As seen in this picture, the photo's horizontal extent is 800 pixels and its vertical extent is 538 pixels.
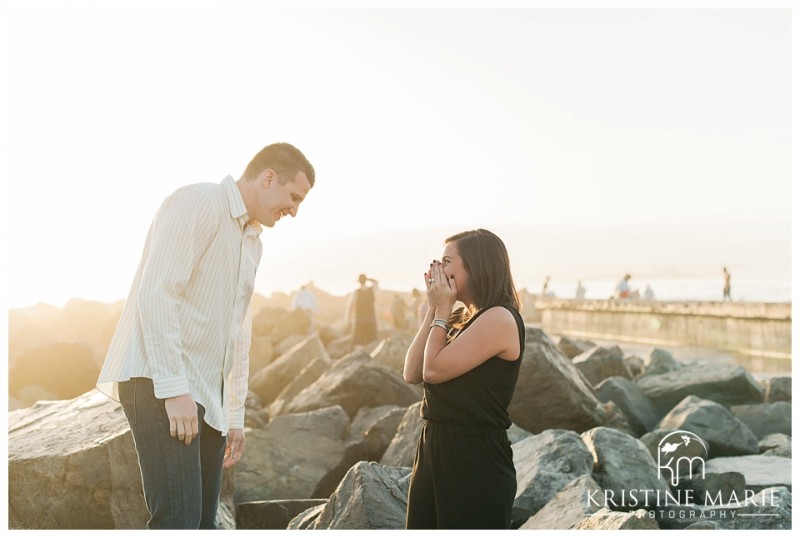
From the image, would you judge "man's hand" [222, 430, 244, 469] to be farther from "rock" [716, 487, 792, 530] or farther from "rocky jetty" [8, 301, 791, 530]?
"rock" [716, 487, 792, 530]

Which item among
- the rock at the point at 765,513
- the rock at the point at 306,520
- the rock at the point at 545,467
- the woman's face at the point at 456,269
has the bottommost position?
the rock at the point at 765,513

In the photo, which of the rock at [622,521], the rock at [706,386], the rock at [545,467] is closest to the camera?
the rock at [622,521]

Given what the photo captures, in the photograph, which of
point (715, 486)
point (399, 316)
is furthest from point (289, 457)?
point (399, 316)

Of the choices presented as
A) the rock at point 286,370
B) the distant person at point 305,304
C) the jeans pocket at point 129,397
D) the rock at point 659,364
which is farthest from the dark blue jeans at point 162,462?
the distant person at point 305,304

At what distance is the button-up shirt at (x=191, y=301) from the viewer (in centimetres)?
250

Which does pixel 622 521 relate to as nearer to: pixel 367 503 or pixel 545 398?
pixel 367 503

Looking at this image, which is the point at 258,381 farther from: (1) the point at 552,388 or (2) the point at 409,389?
(1) the point at 552,388

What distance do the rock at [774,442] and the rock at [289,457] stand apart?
3696 millimetres

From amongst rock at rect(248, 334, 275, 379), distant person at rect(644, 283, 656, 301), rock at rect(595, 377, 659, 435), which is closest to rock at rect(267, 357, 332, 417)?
rock at rect(248, 334, 275, 379)

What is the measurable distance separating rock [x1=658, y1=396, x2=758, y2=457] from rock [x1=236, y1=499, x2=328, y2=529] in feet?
10.9

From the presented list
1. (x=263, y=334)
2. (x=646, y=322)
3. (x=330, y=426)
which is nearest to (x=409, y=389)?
(x=330, y=426)

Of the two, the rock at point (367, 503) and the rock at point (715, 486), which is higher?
the rock at point (367, 503)

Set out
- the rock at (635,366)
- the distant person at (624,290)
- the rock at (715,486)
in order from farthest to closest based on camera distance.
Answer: the distant person at (624,290) < the rock at (635,366) < the rock at (715,486)

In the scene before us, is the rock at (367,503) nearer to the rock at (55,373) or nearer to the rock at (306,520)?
the rock at (306,520)
